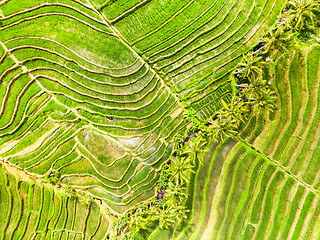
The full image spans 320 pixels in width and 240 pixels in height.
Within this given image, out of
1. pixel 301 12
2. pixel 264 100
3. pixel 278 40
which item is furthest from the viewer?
pixel 264 100

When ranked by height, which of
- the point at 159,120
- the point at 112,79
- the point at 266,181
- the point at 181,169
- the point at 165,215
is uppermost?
the point at 112,79

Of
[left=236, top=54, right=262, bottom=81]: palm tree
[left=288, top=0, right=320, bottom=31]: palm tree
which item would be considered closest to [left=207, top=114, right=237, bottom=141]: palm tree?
[left=236, top=54, right=262, bottom=81]: palm tree

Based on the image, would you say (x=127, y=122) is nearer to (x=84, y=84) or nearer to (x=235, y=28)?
(x=84, y=84)

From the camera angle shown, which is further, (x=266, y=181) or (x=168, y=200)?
(x=266, y=181)

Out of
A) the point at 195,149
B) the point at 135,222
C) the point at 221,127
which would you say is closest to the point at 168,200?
the point at 135,222

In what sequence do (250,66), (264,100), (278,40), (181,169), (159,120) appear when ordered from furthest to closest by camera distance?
(159,120) < (181,169) < (264,100) < (250,66) < (278,40)

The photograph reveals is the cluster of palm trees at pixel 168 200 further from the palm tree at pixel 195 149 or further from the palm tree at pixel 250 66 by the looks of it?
the palm tree at pixel 250 66

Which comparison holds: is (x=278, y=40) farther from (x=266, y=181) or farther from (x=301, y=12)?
(x=266, y=181)

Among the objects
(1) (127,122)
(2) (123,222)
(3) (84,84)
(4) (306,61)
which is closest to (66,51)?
(3) (84,84)
